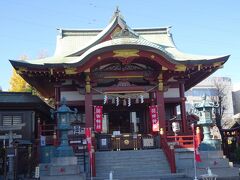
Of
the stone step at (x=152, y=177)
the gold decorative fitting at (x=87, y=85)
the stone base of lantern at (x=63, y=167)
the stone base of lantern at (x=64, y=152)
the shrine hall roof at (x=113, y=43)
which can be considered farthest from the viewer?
the gold decorative fitting at (x=87, y=85)

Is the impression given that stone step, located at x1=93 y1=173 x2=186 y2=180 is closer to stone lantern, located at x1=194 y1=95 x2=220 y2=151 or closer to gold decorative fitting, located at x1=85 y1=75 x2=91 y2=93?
stone lantern, located at x1=194 y1=95 x2=220 y2=151

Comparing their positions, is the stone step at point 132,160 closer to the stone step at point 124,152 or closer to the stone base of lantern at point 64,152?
the stone step at point 124,152

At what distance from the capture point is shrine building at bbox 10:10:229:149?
17.4m

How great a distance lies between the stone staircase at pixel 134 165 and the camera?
14.5 meters

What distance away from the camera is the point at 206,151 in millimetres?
14617

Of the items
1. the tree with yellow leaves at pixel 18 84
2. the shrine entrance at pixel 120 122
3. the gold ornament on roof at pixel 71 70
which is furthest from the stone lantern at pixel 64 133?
the tree with yellow leaves at pixel 18 84

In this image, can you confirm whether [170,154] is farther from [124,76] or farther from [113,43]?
[113,43]

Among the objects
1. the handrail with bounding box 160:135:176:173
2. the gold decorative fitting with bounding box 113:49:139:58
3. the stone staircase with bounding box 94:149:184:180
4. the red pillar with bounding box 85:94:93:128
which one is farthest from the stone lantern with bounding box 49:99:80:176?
the gold decorative fitting with bounding box 113:49:139:58

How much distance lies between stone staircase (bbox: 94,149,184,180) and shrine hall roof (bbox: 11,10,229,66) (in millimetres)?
5136

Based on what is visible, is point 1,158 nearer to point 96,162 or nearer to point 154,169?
point 96,162

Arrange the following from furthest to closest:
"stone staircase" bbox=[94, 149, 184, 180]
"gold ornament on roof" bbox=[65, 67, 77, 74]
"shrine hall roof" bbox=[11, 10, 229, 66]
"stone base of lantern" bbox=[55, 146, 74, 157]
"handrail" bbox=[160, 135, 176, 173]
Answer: "shrine hall roof" bbox=[11, 10, 229, 66] < "gold ornament on roof" bbox=[65, 67, 77, 74] < "handrail" bbox=[160, 135, 176, 173] < "stone staircase" bbox=[94, 149, 184, 180] < "stone base of lantern" bbox=[55, 146, 74, 157]

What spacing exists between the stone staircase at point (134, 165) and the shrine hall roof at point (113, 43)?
202 inches

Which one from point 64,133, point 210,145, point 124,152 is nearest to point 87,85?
point 64,133

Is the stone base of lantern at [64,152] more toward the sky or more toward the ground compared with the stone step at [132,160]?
more toward the sky
